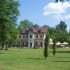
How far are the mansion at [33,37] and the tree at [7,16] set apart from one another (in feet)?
231

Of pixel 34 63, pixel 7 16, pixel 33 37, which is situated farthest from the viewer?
pixel 33 37

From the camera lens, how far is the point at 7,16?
220 feet

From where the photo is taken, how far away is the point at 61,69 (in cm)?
2481

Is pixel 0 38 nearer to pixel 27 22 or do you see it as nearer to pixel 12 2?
pixel 12 2

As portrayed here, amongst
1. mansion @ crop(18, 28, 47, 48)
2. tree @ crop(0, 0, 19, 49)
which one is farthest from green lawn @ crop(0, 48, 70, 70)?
mansion @ crop(18, 28, 47, 48)

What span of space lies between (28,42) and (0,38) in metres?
75.3

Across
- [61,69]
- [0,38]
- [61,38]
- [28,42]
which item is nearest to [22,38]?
[28,42]

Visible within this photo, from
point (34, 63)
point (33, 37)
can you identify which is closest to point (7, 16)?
point (34, 63)

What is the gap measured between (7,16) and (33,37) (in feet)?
247

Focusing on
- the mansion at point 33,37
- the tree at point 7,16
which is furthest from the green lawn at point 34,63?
the mansion at point 33,37

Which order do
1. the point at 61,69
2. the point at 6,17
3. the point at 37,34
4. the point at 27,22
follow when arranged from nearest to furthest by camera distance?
the point at 61,69, the point at 6,17, the point at 37,34, the point at 27,22

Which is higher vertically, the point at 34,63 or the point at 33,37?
the point at 33,37

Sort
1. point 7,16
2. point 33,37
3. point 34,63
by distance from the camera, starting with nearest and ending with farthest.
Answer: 1. point 34,63
2. point 7,16
3. point 33,37

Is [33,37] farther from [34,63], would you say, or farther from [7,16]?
[34,63]
